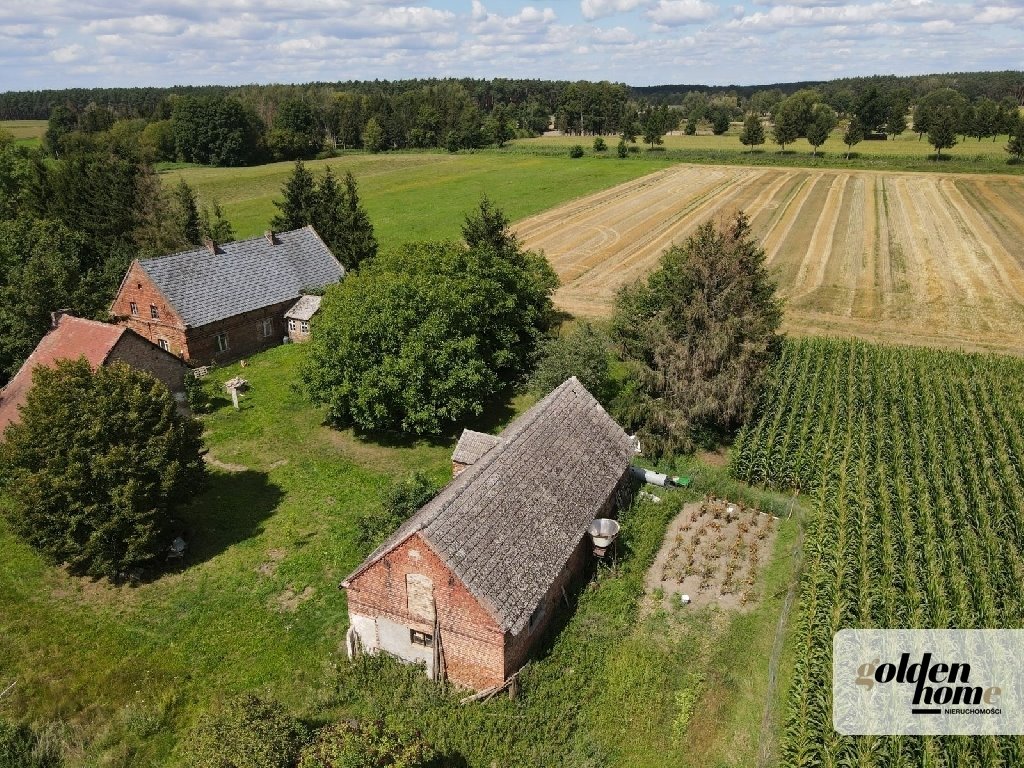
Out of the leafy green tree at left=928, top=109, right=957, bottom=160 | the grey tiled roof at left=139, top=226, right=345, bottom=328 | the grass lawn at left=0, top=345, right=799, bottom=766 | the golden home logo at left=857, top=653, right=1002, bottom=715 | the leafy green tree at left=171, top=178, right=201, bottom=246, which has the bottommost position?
the grass lawn at left=0, top=345, right=799, bottom=766

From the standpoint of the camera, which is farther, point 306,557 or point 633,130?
point 633,130

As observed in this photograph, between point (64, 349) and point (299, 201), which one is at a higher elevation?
point (299, 201)

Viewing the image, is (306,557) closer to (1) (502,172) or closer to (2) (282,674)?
(2) (282,674)

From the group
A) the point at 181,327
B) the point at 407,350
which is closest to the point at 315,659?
the point at 407,350

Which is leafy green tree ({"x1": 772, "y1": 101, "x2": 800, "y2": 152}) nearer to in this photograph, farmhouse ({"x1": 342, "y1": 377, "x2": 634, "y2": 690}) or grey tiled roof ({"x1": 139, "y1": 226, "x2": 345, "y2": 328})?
grey tiled roof ({"x1": 139, "y1": 226, "x2": 345, "y2": 328})

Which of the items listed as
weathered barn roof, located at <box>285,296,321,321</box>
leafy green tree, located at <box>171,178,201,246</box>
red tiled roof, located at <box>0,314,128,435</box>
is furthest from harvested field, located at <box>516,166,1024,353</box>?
red tiled roof, located at <box>0,314,128,435</box>

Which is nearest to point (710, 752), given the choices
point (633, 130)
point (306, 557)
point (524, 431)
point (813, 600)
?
point (813, 600)

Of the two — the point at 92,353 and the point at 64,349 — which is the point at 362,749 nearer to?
the point at 92,353
